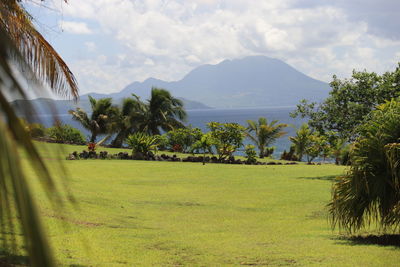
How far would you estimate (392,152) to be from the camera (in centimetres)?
656

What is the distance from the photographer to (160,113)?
109 ft

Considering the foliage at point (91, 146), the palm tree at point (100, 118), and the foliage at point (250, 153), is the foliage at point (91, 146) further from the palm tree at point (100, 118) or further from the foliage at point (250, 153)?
the palm tree at point (100, 118)

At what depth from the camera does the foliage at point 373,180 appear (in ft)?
22.1

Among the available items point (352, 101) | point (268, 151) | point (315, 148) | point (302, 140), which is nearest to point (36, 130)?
point (352, 101)

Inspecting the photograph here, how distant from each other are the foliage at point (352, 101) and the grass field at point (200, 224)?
2.10 metres

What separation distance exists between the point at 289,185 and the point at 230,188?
75.3 inches

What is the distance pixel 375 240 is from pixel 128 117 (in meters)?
26.2

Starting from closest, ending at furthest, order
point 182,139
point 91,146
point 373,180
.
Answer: point 373,180
point 91,146
point 182,139

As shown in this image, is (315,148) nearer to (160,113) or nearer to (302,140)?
(302,140)

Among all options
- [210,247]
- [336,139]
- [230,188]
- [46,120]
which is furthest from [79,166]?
[46,120]

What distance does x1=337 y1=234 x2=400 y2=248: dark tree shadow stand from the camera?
7.26m

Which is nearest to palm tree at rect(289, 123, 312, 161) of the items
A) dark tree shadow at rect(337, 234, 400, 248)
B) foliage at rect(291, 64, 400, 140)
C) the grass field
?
foliage at rect(291, 64, 400, 140)

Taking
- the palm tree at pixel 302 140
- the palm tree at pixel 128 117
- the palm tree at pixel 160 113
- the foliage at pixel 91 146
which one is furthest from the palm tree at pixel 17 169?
the palm tree at pixel 160 113

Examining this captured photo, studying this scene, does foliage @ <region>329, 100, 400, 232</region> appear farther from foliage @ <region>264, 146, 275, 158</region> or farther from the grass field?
foliage @ <region>264, 146, 275, 158</region>
